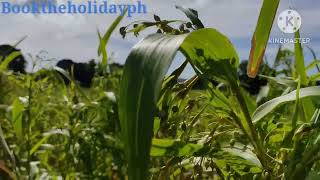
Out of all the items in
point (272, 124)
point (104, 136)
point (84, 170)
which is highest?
point (272, 124)

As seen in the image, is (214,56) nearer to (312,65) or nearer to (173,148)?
(173,148)

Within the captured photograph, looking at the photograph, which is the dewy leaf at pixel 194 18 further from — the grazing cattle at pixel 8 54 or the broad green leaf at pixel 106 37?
the grazing cattle at pixel 8 54

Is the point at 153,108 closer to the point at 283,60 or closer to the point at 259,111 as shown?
the point at 259,111

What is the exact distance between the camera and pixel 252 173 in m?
0.64

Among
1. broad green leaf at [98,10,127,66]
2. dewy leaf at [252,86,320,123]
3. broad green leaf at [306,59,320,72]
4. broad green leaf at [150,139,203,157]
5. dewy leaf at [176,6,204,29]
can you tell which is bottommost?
broad green leaf at [150,139,203,157]

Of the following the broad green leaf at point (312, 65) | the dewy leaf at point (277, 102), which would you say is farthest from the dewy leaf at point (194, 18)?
the broad green leaf at point (312, 65)

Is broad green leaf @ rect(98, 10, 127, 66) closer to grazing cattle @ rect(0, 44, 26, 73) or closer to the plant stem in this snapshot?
the plant stem

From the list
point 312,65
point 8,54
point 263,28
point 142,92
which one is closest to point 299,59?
point 312,65

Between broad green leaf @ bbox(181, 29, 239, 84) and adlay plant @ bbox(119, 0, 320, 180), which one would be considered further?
broad green leaf @ bbox(181, 29, 239, 84)

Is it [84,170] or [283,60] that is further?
[283,60]

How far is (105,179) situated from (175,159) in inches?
27.0

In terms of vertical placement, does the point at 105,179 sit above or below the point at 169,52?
below

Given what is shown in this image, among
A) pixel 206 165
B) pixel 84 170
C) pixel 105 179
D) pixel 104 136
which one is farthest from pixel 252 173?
pixel 84 170

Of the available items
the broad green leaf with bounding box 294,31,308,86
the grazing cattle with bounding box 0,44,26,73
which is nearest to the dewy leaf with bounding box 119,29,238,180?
the broad green leaf with bounding box 294,31,308,86
